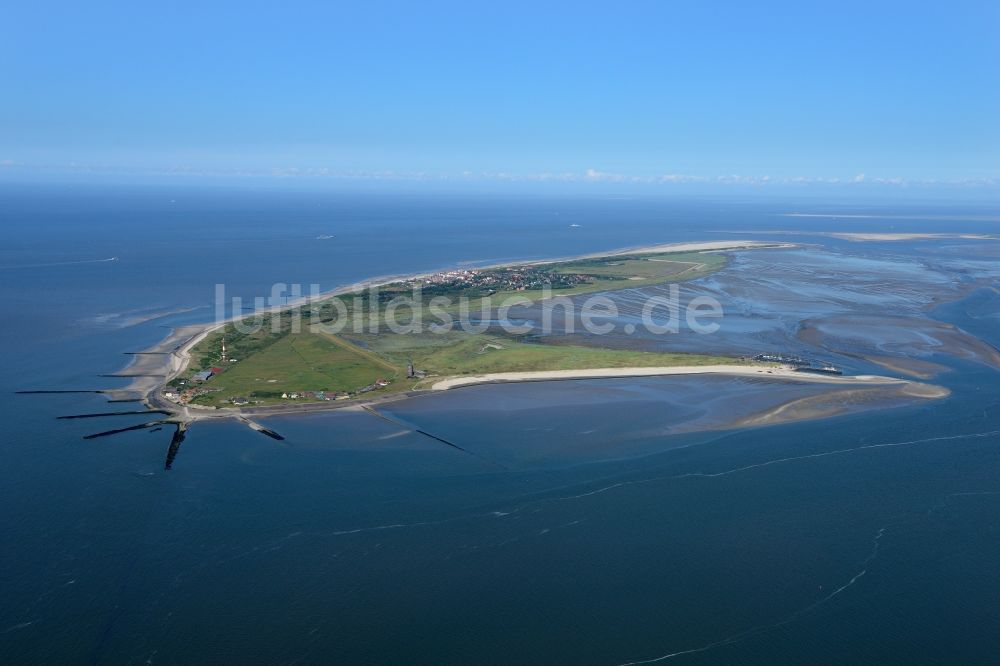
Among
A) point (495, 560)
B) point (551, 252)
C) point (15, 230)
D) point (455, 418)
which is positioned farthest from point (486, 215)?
point (495, 560)

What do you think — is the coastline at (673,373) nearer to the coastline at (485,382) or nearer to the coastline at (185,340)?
the coastline at (485,382)

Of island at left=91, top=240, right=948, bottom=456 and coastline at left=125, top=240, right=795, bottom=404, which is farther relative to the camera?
coastline at left=125, top=240, right=795, bottom=404

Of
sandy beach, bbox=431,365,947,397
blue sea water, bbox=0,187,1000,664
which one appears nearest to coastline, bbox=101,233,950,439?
sandy beach, bbox=431,365,947,397

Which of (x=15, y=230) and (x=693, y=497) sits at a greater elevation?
(x=15, y=230)

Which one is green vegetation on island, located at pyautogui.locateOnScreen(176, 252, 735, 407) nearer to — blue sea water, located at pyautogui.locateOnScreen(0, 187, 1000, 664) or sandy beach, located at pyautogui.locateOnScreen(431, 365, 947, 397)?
sandy beach, located at pyautogui.locateOnScreen(431, 365, 947, 397)

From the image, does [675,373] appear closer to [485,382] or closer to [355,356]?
[485,382]

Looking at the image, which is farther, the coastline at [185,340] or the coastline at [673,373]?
the coastline at [673,373]

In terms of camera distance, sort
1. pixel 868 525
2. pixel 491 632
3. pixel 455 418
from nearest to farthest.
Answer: pixel 491 632
pixel 868 525
pixel 455 418

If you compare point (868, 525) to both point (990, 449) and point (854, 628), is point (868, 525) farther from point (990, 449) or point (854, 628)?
point (990, 449)

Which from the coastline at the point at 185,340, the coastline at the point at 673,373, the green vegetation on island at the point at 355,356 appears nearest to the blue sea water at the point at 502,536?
the coastline at the point at 673,373
